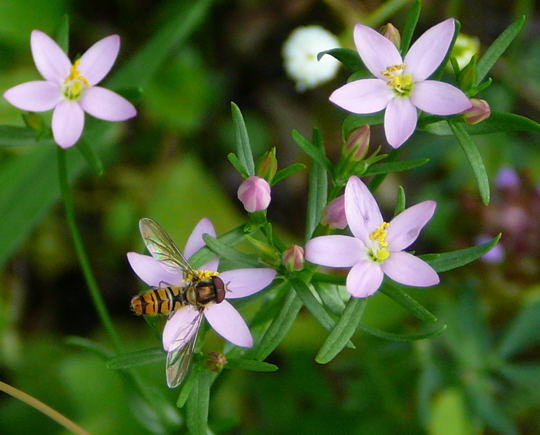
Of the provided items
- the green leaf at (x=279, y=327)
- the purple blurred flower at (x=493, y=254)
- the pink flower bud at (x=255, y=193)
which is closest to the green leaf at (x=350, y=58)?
the pink flower bud at (x=255, y=193)

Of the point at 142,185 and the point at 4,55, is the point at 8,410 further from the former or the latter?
the point at 4,55

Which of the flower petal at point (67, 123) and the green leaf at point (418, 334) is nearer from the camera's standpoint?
the green leaf at point (418, 334)

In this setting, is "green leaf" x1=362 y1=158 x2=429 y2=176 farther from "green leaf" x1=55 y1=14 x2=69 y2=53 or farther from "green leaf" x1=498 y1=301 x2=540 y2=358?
"green leaf" x1=498 y1=301 x2=540 y2=358

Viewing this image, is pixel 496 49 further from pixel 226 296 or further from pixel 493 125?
pixel 226 296

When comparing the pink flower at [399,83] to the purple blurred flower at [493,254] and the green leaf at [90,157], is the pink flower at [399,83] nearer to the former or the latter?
the green leaf at [90,157]

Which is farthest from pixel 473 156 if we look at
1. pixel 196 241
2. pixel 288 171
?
pixel 196 241
